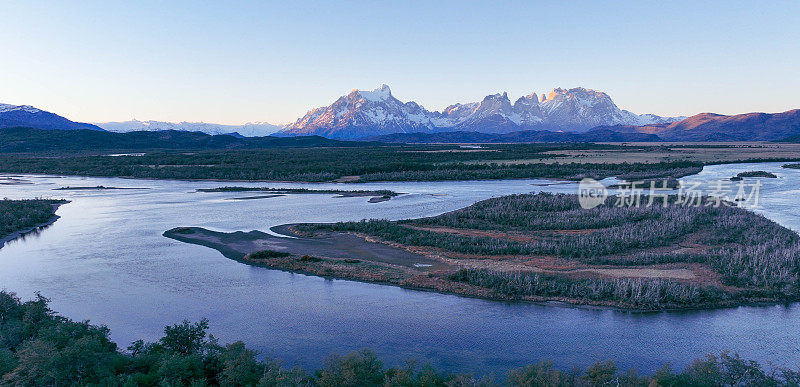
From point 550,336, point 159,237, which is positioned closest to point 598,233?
point 550,336

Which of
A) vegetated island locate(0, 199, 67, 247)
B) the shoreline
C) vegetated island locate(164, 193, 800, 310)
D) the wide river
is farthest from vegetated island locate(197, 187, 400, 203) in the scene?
the wide river

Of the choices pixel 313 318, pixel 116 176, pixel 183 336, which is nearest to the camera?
pixel 183 336

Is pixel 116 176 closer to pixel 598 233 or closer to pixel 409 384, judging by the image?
pixel 598 233

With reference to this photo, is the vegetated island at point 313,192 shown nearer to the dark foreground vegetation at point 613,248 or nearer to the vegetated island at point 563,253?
the dark foreground vegetation at point 613,248

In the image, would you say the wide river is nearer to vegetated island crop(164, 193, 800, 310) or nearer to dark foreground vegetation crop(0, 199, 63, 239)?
vegetated island crop(164, 193, 800, 310)

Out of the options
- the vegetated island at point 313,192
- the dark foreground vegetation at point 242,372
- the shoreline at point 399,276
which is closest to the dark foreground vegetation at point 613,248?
the shoreline at point 399,276

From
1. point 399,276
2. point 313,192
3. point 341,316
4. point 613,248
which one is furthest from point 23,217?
point 613,248

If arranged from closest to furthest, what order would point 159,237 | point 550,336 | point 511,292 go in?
point 550,336
point 511,292
point 159,237

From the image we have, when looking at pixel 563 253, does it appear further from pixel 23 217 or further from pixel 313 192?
pixel 23 217
